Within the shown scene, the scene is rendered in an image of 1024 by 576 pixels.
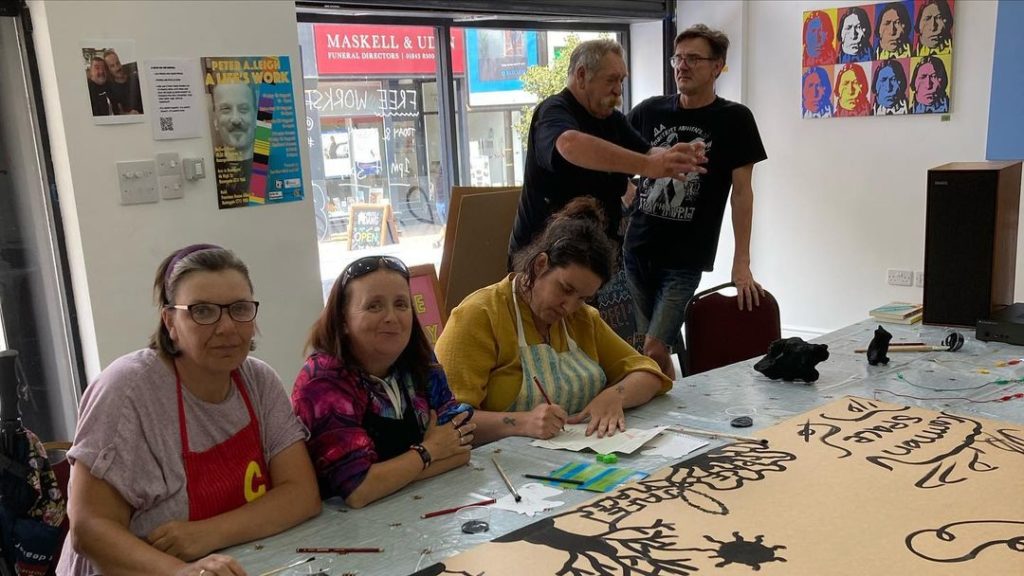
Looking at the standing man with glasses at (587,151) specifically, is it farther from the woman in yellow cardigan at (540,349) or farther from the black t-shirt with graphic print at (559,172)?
the woman in yellow cardigan at (540,349)

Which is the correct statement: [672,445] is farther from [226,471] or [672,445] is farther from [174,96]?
[174,96]

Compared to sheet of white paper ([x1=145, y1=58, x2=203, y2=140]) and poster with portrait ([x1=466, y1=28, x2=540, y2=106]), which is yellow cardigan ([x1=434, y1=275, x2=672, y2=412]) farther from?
poster with portrait ([x1=466, y1=28, x2=540, y2=106])

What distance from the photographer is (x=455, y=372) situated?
188 cm

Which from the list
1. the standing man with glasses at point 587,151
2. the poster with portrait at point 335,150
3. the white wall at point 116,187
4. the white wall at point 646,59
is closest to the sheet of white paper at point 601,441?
the standing man with glasses at point 587,151

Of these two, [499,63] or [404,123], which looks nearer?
[404,123]

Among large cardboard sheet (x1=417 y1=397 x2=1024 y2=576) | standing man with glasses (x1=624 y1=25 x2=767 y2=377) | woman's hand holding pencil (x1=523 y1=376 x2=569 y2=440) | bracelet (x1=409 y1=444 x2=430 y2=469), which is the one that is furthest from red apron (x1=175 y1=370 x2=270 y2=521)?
standing man with glasses (x1=624 y1=25 x2=767 y2=377)

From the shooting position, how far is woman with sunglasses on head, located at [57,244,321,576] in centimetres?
128

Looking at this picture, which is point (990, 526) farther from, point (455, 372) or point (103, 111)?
point (103, 111)

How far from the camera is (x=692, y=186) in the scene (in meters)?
3.02

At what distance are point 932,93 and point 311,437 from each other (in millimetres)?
4030

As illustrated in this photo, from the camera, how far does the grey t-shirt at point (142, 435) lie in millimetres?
1301

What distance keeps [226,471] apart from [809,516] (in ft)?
3.20

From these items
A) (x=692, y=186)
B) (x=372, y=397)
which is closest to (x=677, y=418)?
(x=372, y=397)

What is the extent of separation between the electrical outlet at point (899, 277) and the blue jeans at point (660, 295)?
2.14 meters
